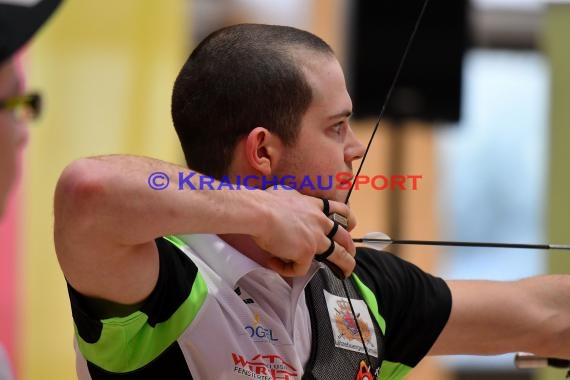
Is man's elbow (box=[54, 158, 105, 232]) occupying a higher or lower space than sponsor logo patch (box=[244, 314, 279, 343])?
higher

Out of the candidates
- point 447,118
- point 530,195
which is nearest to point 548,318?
point 447,118

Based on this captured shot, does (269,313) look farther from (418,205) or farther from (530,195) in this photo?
(530,195)

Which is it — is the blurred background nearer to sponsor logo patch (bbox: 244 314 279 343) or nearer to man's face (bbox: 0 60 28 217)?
man's face (bbox: 0 60 28 217)

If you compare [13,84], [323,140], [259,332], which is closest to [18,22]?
[13,84]

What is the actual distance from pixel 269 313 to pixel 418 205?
3.92 meters

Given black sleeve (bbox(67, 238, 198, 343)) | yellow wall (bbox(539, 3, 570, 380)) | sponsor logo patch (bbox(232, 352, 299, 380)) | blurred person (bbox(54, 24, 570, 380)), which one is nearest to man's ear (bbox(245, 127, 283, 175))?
blurred person (bbox(54, 24, 570, 380))

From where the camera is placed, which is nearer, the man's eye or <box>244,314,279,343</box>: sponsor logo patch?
<box>244,314,279,343</box>: sponsor logo patch

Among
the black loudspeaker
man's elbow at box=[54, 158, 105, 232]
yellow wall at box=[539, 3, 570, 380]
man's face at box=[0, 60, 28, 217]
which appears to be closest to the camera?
man's elbow at box=[54, 158, 105, 232]

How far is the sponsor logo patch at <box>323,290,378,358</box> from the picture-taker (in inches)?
72.8

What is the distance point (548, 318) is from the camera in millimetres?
2062

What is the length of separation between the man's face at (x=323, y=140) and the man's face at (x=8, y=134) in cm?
61

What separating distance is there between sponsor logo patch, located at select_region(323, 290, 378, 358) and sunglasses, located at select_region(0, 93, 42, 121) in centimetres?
75

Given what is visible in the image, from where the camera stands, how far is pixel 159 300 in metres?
1.60

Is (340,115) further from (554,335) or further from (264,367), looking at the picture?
(554,335)
